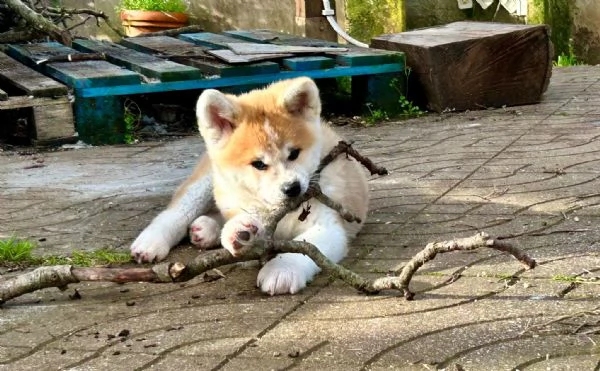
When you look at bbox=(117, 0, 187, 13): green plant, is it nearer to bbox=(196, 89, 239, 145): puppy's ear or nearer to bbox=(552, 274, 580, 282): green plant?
bbox=(196, 89, 239, 145): puppy's ear

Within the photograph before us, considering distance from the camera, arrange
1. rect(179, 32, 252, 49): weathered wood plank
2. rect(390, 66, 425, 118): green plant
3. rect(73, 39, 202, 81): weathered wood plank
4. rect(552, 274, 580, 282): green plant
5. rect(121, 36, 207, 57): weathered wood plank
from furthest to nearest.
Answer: rect(179, 32, 252, 49): weathered wood plank → rect(121, 36, 207, 57): weathered wood plank → rect(390, 66, 425, 118): green plant → rect(73, 39, 202, 81): weathered wood plank → rect(552, 274, 580, 282): green plant

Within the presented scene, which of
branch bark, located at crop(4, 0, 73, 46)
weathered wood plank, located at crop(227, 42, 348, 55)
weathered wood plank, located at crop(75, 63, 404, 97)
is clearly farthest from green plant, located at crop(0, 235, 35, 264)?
branch bark, located at crop(4, 0, 73, 46)

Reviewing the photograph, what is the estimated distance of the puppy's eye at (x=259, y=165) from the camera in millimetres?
3434

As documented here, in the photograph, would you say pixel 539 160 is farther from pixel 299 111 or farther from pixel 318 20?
pixel 318 20

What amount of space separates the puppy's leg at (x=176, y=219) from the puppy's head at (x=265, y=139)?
0.29 m

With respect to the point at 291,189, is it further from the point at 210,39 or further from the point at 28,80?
the point at 210,39

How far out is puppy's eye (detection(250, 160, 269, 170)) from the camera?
3.43 m

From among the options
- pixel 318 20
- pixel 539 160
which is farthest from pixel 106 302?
pixel 318 20

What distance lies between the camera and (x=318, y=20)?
9.00m

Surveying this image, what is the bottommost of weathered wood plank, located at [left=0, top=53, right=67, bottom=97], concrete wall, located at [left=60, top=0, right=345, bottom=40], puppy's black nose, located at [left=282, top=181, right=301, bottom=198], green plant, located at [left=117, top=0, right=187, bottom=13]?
puppy's black nose, located at [left=282, top=181, right=301, bottom=198]

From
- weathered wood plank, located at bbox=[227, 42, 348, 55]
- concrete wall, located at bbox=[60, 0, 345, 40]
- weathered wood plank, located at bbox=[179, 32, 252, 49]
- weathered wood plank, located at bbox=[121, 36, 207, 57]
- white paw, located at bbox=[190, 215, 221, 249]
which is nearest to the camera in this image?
white paw, located at bbox=[190, 215, 221, 249]

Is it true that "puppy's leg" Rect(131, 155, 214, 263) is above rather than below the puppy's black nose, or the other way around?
below

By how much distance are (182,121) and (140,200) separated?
2.64 m

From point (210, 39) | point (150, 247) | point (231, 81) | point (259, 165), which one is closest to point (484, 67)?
point (231, 81)
